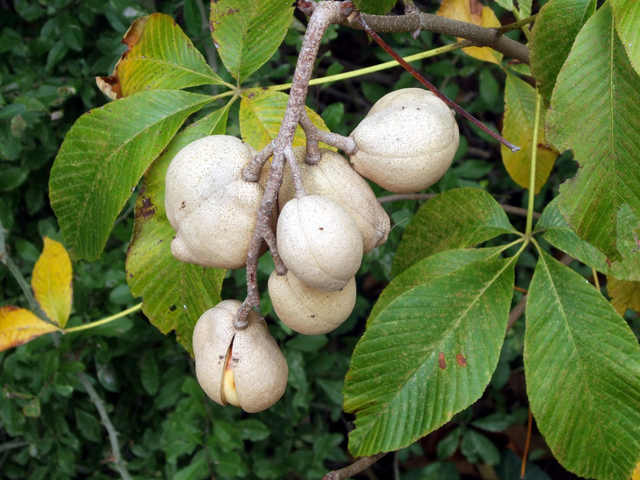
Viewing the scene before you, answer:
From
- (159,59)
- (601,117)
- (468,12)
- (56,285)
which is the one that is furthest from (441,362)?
(56,285)

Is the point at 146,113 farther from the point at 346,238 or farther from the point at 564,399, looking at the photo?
the point at 564,399

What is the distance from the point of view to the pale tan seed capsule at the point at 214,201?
77 centimetres

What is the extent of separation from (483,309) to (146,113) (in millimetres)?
651

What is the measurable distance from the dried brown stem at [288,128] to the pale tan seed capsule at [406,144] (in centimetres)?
12

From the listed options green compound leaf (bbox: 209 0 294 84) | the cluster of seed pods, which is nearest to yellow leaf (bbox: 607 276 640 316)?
the cluster of seed pods

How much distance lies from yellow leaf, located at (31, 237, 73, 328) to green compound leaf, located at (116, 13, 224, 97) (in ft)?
1.73

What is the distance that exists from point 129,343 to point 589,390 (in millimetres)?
1278

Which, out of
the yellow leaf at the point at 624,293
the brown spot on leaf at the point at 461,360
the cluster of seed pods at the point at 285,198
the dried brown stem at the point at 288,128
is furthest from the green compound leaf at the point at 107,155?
the yellow leaf at the point at 624,293

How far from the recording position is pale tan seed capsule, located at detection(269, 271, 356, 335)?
771mm

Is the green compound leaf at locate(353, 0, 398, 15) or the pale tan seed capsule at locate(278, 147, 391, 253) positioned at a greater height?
the green compound leaf at locate(353, 0, 398, 15)

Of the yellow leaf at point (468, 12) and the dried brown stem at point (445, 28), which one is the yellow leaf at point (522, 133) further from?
the dried brown stem at point (445, 28)

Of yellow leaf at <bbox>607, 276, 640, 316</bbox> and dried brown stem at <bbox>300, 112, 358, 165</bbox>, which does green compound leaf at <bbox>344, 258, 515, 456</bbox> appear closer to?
dried brown stem at <bbox>300, 112, 358, 165</bbox>

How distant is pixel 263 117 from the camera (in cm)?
102

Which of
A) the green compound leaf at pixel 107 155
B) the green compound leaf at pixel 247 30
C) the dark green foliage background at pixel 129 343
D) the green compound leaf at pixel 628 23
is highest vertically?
the green compound leaf at pixel 628 23
